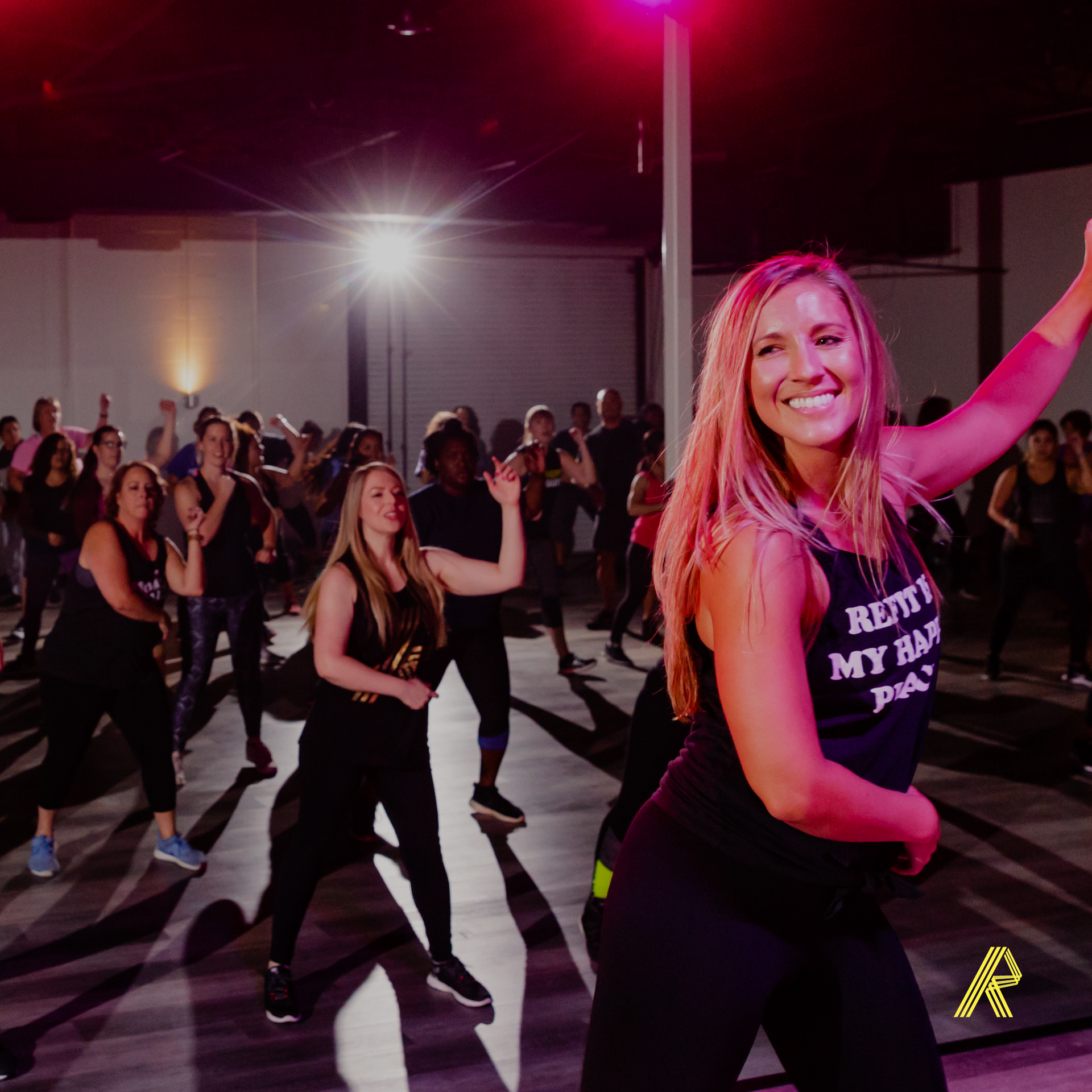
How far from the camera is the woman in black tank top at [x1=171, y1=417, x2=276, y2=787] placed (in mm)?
5281

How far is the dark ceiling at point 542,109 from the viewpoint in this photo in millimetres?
8602

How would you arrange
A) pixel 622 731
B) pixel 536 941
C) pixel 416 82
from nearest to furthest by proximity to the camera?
pixel 536 941 < pixel 622 731 < pixel 416 82

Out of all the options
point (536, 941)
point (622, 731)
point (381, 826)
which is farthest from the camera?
point (622, 731)

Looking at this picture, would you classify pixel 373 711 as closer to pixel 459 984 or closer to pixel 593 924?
pixel 459 984

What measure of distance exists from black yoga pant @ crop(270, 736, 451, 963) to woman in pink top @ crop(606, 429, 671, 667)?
10.3 ft

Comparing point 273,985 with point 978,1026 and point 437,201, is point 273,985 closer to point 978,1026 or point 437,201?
point 978,1026

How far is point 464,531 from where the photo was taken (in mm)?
4762

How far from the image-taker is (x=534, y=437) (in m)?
8.73

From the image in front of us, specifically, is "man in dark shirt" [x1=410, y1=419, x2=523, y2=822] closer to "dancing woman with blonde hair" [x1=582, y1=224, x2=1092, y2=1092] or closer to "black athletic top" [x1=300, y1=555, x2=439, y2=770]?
"black athletic top" [x1=300, y1=555, x2=439, y2=770]

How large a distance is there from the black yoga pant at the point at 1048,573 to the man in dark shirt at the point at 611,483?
2.78 m

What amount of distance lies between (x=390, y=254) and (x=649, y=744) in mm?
11428

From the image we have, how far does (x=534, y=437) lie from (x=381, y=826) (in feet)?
14.6

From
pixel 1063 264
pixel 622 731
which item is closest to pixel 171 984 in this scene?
pixel 622 731

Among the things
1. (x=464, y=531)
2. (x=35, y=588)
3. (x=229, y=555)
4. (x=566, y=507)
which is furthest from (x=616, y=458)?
(x=464, y=531)
